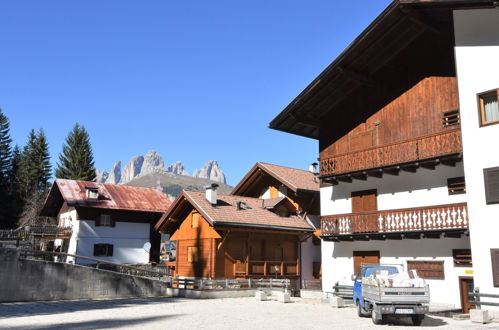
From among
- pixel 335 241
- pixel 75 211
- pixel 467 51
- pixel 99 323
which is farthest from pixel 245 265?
pixel 75 211

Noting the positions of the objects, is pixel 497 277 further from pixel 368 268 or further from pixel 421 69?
pixel 421 69

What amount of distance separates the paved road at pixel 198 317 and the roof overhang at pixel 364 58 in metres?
10.2

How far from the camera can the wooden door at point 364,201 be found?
2247 cm

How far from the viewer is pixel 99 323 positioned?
14391 millimetres

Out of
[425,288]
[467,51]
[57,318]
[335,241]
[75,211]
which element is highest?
[467,51]

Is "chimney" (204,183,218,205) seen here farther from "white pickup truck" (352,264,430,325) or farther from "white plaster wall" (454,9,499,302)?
"white plaster wall" (454,9,499,302)

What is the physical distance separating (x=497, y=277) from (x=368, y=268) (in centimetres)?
444

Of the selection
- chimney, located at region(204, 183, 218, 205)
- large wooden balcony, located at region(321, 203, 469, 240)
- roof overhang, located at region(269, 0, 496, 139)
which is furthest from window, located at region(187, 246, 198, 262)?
roof overhang, located at region(269, 0, 496, 139)

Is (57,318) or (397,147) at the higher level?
(397,147)

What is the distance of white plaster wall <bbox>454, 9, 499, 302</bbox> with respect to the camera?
1656 centimetres

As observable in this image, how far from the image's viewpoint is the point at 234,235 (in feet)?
90.2

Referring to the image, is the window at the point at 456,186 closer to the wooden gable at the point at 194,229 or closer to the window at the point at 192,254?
the wooden gable at the point at 194,229

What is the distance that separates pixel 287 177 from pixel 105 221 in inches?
767

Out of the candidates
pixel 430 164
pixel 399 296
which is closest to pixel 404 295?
pixel 399 296
